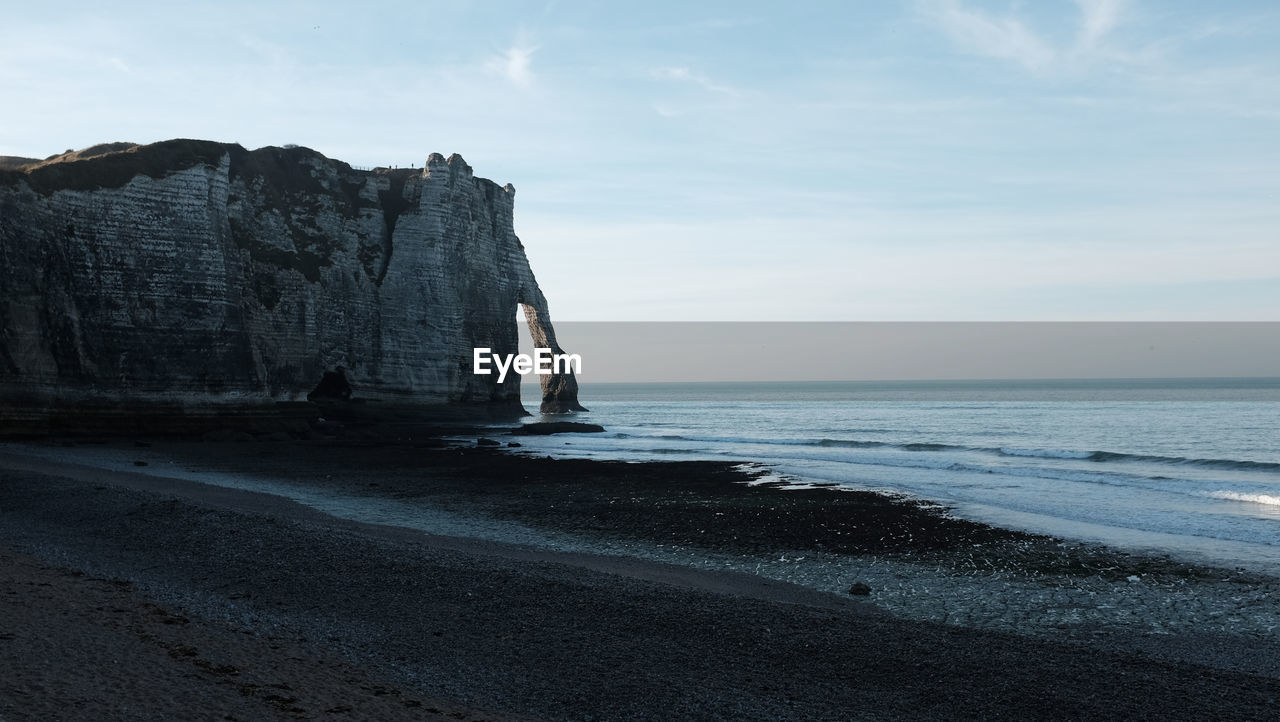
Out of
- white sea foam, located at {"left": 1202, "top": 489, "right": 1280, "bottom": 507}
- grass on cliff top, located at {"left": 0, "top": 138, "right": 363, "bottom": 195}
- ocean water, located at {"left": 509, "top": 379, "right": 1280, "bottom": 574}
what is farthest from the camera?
grass on cliff top, located at {"left": 0, "top": 138, "right": 363, "bottom": 195}

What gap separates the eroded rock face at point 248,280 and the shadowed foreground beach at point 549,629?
20.5 meters

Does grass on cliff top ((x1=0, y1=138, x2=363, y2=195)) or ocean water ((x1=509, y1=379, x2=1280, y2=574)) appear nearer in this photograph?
ocean water ((x1=509, y1=379, x2=1280, y2=574))

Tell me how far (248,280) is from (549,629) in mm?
41718

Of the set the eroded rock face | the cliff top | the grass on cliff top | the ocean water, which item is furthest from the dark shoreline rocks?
the grass on cliff top

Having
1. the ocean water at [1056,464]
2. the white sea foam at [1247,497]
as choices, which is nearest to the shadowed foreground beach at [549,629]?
the ocean water at [1056,464]

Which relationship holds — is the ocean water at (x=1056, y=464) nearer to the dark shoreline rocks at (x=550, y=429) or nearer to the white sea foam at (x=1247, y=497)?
the white sea foam at (x=1247, y=497)

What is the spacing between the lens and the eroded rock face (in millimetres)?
35531

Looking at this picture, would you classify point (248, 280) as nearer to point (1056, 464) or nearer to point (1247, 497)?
point (1056, 464)

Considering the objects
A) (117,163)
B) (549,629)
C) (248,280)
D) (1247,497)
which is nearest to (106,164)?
(117,163)

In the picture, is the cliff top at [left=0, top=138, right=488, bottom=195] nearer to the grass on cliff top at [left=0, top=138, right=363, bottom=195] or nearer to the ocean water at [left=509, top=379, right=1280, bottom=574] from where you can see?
the grass on cliff top at [left=0, top=138, right=363, bottom=195]

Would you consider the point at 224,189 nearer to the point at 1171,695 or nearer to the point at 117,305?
the point at 117,305

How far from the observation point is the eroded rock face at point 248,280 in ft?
117

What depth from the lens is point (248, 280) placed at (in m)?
45.9

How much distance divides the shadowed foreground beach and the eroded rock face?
20.5 metres
